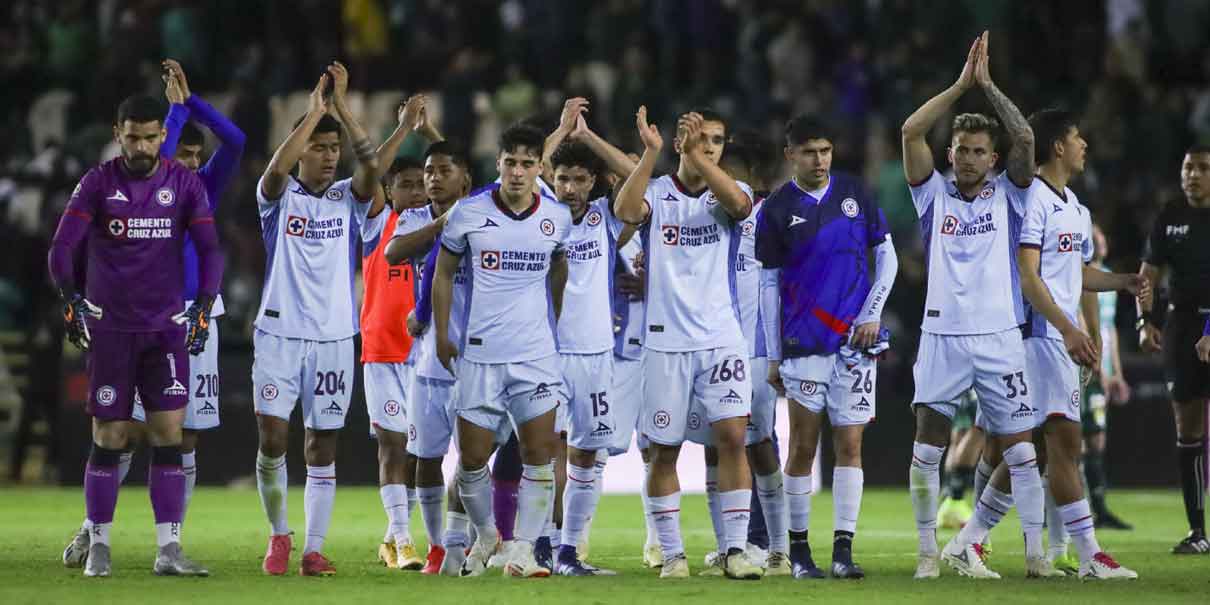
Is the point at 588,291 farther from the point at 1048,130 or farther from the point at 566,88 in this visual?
the point at 566,88

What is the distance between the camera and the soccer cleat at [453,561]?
11.3m

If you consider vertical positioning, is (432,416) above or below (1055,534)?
above

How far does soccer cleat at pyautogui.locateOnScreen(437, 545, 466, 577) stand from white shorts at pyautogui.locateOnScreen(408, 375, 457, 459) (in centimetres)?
57

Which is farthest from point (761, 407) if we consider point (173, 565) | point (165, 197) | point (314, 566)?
point (165, 197)

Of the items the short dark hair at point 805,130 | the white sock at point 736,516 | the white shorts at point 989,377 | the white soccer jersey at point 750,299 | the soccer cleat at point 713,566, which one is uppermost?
the short dark hair at point 805,130

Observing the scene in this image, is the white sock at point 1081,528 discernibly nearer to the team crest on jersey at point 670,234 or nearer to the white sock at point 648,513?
the white sock at point 648,513

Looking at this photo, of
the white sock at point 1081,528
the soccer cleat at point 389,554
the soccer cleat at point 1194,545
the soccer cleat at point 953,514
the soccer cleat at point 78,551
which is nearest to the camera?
the white sock at point 1081,528

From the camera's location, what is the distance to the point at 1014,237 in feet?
37.5

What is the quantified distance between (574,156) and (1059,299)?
2.98m

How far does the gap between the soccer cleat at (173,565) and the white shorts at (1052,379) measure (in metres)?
4.94

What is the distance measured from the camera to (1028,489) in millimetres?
11281

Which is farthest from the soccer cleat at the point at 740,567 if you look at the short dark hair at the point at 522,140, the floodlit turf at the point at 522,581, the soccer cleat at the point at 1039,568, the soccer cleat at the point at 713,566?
the short dark hair at the point at 522,140

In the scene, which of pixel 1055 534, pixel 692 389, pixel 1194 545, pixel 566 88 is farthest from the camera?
pixel 566 88

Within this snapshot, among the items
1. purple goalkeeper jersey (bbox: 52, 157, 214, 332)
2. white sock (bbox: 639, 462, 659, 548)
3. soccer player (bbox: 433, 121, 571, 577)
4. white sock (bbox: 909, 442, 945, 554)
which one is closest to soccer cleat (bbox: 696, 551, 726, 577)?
white sock (bbox: 639, 462, 659, 548)
